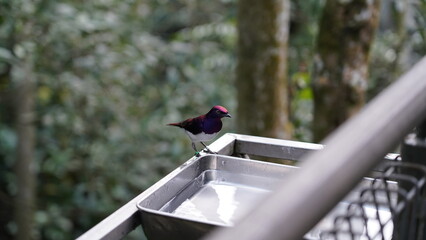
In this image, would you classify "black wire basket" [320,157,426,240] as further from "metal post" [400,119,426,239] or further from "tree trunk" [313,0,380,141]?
"tree trunk" [313,0,380,141]

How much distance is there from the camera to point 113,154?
16.5 ft

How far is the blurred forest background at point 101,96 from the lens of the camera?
420 centimetres

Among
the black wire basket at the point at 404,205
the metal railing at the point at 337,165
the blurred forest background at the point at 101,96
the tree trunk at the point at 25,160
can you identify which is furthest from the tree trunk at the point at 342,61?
the metal railing at the point at 337,165

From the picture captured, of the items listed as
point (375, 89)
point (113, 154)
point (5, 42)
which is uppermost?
point (5, 42)

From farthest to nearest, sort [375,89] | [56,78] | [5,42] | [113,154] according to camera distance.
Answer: [375,89] < [113,154] < [56,78] < [5,42]

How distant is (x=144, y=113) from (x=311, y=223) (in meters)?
4.96

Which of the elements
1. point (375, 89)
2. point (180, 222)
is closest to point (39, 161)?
point (375, 89)

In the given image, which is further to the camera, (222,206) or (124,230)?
(222,206)

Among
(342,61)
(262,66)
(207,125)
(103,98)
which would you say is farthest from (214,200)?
(103,98)

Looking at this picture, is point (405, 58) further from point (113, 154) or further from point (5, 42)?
point (5, 42)

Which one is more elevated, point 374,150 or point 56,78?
point 374,150

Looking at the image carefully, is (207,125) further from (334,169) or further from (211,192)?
(334,169)

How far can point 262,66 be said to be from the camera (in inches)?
157

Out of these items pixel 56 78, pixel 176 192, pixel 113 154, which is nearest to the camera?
pixel 176 192
